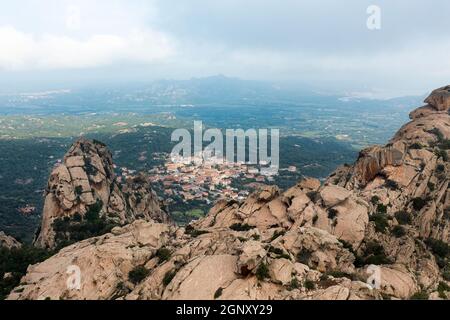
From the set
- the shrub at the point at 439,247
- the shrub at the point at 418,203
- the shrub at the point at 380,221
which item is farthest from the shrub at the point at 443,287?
the shrub at the point at 418,203

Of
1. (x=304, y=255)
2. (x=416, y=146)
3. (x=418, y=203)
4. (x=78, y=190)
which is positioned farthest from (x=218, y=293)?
(x=78, y=190)

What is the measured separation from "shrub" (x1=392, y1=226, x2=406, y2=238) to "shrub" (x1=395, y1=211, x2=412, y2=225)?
2.94 meters

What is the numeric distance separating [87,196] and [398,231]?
4154 cm

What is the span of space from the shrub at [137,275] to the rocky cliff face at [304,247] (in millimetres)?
69

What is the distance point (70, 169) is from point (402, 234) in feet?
152

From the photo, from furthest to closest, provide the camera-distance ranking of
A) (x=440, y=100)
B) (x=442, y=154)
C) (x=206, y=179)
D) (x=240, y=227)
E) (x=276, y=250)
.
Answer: (x=206, y=179) → (x=440, y=100) → (x=442, y=154) → (x=240, y=227) → (x=276, y=250)

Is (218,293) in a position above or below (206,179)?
above

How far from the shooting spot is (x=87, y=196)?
56469 mm

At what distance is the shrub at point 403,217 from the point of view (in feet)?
123

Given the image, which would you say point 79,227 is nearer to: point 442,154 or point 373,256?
point 373,256

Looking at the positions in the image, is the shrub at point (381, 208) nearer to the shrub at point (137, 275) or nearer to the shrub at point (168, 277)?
the shrub at point (168, 277)

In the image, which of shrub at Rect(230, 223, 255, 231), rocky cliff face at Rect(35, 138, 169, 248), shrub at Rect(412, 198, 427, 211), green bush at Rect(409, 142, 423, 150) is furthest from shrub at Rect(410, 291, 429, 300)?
rocky cliff face at Rect(35, 138, 169, 248)
